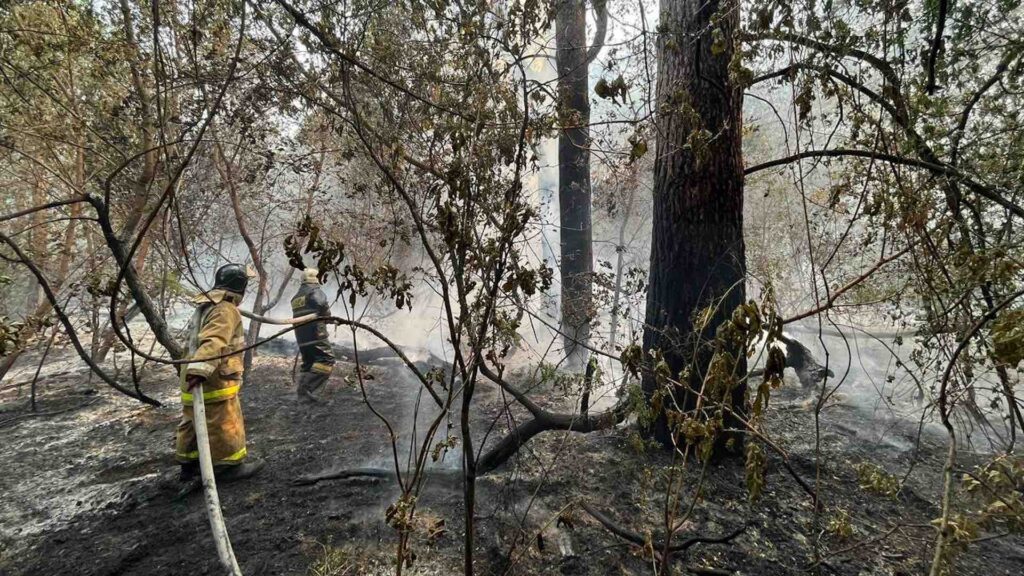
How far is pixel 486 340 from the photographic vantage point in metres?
1.92

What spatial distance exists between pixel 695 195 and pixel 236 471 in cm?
446

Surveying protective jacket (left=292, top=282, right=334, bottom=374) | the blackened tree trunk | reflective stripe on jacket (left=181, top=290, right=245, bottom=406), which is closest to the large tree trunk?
the blackened tree trunk

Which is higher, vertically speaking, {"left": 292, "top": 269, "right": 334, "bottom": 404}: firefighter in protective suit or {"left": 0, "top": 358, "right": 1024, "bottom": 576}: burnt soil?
{"left": 292, "top": 269, "right": 334, "bottom": 404}: firefighter in protective suit

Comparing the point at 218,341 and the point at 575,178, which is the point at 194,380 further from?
the point at 575,178

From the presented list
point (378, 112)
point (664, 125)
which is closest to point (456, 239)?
point (664, 125)

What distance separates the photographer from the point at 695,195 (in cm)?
356

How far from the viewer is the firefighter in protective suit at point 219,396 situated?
353 centimetres

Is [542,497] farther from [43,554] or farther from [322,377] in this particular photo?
[322,377]

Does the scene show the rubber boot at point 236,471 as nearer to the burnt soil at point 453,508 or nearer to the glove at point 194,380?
the burnt soil at point 453,508

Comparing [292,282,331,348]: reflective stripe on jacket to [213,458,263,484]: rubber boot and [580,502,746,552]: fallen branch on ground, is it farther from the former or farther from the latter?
[580,502,746,552]: fallen branch on ground

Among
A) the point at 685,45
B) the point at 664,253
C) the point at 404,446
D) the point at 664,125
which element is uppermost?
the point at 685,45

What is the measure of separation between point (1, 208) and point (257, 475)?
7516 mm

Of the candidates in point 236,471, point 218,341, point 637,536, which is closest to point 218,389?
point 218,341

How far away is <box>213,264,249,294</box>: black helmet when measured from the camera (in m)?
3.85
